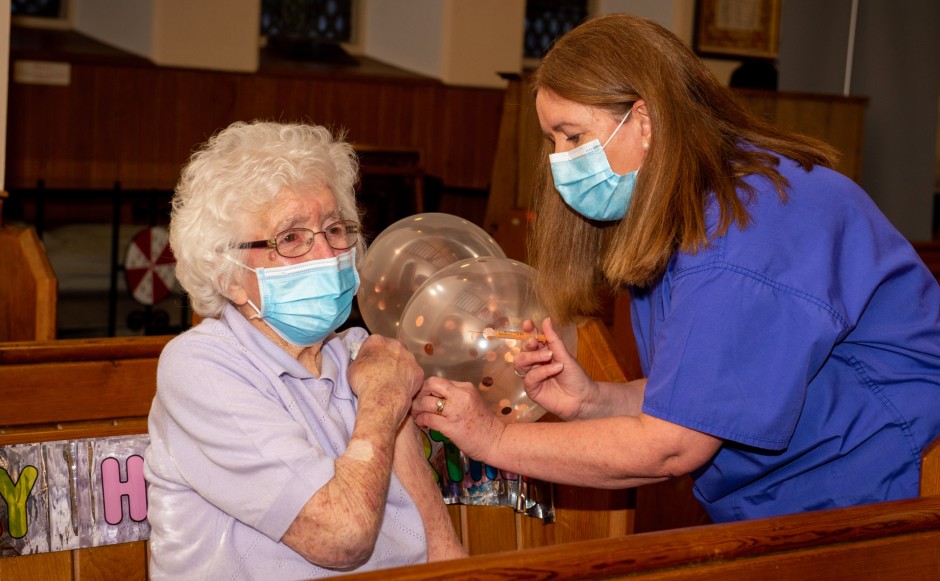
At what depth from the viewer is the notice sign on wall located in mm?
1987

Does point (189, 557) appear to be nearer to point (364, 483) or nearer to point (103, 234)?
point (364, 483)

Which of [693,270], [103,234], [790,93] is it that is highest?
[790,93]

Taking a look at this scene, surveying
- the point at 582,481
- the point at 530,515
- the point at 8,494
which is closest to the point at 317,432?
the point at 582,481

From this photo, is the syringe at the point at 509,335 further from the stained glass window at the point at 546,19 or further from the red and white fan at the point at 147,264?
the stained glass window at the point at 546,19

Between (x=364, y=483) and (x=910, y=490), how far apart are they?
3.13 ft

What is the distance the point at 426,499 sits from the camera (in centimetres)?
199

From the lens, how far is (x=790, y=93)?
6.77m

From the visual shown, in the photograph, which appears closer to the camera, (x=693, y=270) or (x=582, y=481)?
(x=693, y=270)

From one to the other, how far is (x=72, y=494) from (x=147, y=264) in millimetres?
4956

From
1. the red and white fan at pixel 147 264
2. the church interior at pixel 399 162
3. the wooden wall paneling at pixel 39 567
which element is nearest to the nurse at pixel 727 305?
the church interior at pixel 399 162

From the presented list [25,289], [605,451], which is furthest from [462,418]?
[25,289]

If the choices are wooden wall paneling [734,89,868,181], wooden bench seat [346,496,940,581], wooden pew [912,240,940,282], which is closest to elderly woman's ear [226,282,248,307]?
wooden bench seat [346,496,940,581]

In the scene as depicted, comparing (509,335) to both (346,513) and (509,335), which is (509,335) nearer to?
(509,335)

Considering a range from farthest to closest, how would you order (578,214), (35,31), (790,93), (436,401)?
(35,31)
(790,93)
(578,214)
(436,401)
